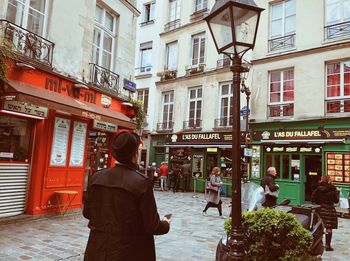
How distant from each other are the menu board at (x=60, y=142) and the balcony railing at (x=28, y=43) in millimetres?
1512

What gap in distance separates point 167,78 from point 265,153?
8.48 m

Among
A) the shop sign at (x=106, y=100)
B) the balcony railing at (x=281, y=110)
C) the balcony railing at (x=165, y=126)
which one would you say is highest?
the balcony railing at (x=281, y=110)

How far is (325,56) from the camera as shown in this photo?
14383 mm

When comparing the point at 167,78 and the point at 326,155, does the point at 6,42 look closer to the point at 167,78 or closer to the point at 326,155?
the point at 326,155

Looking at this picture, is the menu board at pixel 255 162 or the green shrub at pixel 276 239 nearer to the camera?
the green shrub at pixel 276 239

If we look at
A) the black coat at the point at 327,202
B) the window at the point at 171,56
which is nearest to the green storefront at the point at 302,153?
the black coat at the point at 327,202

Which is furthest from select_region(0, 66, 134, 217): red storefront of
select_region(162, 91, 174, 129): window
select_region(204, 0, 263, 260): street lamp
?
select_region(162, 91, 174, 129): window

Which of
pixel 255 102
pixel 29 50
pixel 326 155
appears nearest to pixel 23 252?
pixel 29 50

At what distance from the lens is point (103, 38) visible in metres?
10.7

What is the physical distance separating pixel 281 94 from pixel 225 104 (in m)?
3.43

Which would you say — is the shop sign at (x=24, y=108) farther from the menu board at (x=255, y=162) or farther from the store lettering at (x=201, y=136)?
the store lettering at (x=201, y=136)

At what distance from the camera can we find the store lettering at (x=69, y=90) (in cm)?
818

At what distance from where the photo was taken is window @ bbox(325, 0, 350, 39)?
554 inches

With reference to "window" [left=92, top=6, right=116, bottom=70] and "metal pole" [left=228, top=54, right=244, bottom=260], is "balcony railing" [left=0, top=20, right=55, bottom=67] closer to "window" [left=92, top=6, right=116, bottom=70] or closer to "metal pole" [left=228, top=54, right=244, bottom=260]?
"window" [left=92, top=6, right=116, bottom=70]
